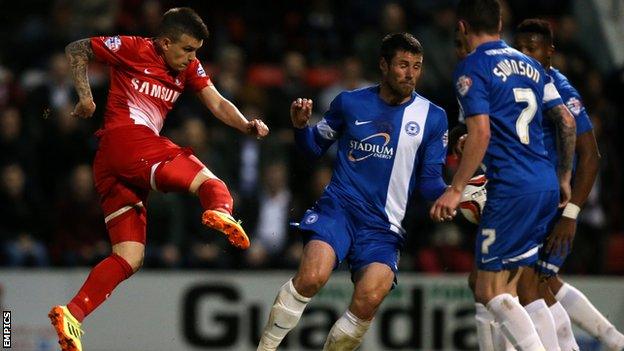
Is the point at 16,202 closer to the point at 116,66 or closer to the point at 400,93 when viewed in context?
the point at 116,66

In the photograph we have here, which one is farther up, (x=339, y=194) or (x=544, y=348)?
(x=339, y=194)

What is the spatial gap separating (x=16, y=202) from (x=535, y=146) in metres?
6.55

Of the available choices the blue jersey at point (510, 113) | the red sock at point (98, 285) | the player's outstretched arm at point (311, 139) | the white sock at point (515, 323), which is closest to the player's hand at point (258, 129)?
the player's outstretched arm at point (311, 139)

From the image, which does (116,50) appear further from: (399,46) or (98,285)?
(399,46)

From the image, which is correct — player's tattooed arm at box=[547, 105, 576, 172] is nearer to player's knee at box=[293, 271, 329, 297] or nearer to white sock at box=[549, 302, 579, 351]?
white sock at box=[549, 302, 579, 351]

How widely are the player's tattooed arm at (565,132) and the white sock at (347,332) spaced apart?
5.52 ft

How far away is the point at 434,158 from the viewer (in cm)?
834

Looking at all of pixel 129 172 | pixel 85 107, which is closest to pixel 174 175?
pixel 129 172

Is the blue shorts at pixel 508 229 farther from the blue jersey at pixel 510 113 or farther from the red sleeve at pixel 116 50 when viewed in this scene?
the red sleeve at pixel 116 50

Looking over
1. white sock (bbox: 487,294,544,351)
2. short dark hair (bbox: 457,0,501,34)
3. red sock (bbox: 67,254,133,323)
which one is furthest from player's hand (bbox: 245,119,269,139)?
white sock (bbox: 487,294,544,351)

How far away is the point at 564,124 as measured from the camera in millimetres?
7832

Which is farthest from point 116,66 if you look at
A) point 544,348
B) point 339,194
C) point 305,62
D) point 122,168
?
point 305,62

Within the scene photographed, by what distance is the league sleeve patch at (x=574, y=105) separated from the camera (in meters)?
8.27

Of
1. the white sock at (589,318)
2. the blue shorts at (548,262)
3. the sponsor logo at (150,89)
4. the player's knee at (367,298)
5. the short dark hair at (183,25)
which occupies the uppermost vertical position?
the short dark hair at (183,25)
